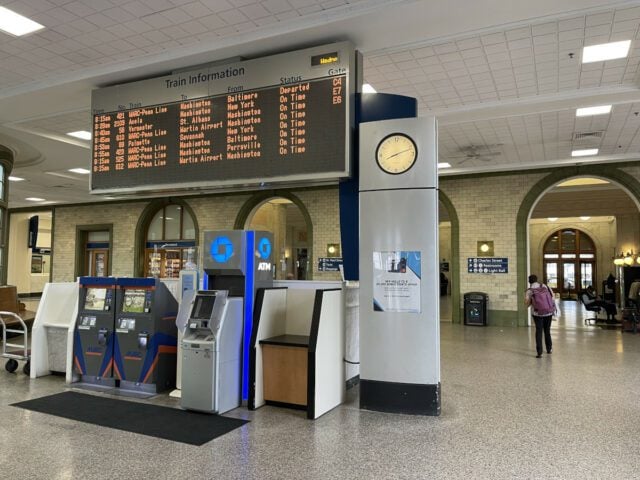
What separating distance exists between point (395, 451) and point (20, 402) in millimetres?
3741

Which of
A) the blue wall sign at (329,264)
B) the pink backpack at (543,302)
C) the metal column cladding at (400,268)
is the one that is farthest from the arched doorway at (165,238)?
the metal column cladding at (400,268)

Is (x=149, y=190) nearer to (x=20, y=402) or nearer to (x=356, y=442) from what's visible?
(x=20, y=402)

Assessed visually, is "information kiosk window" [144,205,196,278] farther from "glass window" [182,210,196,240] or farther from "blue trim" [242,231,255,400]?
"blue trim" [242,231,255,400]

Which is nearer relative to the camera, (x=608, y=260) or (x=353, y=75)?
(x=353, y=75)

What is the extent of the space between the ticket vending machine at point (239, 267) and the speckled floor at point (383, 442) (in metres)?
0.86

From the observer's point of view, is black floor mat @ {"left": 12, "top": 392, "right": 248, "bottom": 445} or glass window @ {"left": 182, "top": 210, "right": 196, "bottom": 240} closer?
black floor mat @ {"left": 12, "top": 392, "right": 248, "bottom": 445}

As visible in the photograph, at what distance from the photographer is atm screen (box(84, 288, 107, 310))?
575 cm

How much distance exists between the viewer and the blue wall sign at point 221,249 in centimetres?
487

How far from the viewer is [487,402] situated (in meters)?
4.87

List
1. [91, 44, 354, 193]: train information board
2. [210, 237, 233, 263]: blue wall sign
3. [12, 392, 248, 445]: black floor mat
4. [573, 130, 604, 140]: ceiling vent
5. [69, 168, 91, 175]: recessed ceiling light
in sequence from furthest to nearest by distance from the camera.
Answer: [69, 168, 91, 175]: recessed ceiling light < [573, 130, 604, 140]: ceiling vent < [210, 237, 233, 263]: blue wall sign < [91, 44, 354, 193]: train information board < [12, 392, 248, 445]: black floor mat

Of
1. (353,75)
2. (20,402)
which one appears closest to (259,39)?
(353,75)

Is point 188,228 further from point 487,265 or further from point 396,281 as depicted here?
point 396,281

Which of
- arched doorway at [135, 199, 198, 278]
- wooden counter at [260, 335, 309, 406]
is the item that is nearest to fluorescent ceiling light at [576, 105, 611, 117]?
wooden counter at [260, 335, 309, 406]

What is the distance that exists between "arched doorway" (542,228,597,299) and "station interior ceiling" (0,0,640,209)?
16.4 meters
